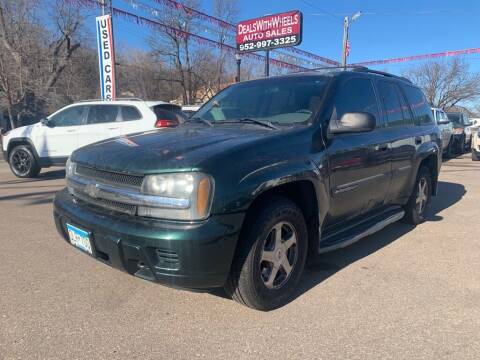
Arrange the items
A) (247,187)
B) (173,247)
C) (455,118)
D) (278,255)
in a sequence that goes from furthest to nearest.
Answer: (455,118)
(278,255)
(247,187)
(173,247)

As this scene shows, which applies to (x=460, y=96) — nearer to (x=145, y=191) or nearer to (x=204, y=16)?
(x=204, y=16)

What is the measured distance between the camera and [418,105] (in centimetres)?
537

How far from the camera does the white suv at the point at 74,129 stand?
9.11 meters

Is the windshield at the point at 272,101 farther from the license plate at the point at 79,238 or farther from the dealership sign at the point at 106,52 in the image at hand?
the dealership sign at the point at 106,52

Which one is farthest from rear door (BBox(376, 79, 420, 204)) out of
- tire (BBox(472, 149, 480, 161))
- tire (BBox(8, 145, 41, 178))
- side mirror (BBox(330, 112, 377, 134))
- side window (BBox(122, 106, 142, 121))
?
tire (BBox(472, 149, 480, 161))

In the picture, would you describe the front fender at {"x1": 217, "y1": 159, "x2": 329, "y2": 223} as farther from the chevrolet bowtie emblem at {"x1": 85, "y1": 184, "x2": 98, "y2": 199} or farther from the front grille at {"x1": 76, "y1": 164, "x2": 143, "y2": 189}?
the chevrolet bowtie emblem at {"x1": 85, "y1": 184, "x2": 98, "y2": 199}

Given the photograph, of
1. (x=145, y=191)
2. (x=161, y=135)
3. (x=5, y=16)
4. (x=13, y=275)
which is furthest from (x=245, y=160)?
(x=5, y=16)

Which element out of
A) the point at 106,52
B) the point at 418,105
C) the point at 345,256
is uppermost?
the point at 106,52

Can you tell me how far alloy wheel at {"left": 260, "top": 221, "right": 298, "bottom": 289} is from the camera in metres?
3.00

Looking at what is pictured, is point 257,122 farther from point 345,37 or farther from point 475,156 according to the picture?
point 345,37

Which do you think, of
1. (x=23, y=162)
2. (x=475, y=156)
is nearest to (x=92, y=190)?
(x=23, y=162)

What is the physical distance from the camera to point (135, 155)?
9.37 ft

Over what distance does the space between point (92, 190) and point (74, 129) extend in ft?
23.1

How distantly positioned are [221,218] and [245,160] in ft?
1.46
